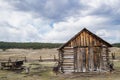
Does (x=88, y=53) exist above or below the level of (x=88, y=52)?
below

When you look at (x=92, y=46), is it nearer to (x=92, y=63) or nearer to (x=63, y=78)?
(x=92, y=63)

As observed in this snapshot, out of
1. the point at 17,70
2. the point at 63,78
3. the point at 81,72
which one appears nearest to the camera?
the point at 63,78

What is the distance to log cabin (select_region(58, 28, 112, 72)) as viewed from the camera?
42250 millimetres

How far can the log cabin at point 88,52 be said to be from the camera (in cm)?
4225

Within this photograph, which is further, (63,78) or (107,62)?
(107,62)

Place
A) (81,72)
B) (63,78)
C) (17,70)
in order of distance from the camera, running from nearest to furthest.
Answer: (63,78) → (81,72) → (17,70)

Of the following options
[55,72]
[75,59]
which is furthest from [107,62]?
[55,72]

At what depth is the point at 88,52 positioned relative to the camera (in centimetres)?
4238

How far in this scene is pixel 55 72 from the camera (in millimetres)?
42594

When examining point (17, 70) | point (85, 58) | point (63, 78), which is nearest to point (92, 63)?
point (85, 58)

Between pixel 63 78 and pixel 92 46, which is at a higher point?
pixel 92 46

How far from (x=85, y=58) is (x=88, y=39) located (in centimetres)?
243

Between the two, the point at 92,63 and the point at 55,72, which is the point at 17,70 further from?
the point at 92,63

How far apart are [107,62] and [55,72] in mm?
Answer: 6691
